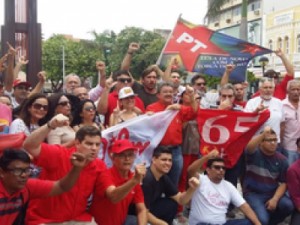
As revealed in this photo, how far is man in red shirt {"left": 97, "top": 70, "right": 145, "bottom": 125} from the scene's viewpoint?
635cm

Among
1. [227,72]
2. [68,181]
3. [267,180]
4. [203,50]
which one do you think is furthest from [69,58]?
[68,181]

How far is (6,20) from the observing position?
27.6ft

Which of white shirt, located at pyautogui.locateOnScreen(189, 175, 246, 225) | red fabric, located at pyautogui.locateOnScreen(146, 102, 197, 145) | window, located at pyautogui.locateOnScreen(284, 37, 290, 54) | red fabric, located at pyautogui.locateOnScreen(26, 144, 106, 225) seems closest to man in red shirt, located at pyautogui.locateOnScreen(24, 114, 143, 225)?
red fabric, located at pyautogui.locateOnScreen(26, 144, 106, 225)

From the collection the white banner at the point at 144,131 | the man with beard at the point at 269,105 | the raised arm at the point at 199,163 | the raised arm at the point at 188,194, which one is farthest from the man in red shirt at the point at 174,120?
the man with beard at the point at 269,105

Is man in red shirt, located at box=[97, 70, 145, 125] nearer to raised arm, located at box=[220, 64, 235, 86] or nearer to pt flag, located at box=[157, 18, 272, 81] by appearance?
raised arm, located at box=[220, 64, 235, 86]

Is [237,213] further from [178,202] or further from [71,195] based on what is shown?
[71,195]

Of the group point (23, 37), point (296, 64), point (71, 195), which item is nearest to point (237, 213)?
point (71, 195)

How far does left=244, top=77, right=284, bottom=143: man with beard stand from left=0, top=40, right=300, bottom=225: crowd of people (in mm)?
15

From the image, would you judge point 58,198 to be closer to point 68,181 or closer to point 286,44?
Result: point 68,181

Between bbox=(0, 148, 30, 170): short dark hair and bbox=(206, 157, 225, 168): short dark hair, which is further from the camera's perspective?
bbox=(206, 157, 225, 168): short dark hair

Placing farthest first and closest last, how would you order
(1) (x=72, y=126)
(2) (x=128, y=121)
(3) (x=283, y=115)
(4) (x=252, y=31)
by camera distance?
(4) (x=252, y=31) < (3) (x=283, y=115) < (2) (x=128, y=121) < (1) (x=72, y=126)

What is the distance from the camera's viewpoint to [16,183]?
3725mm

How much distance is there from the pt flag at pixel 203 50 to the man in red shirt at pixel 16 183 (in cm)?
496

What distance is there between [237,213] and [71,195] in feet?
10.7
